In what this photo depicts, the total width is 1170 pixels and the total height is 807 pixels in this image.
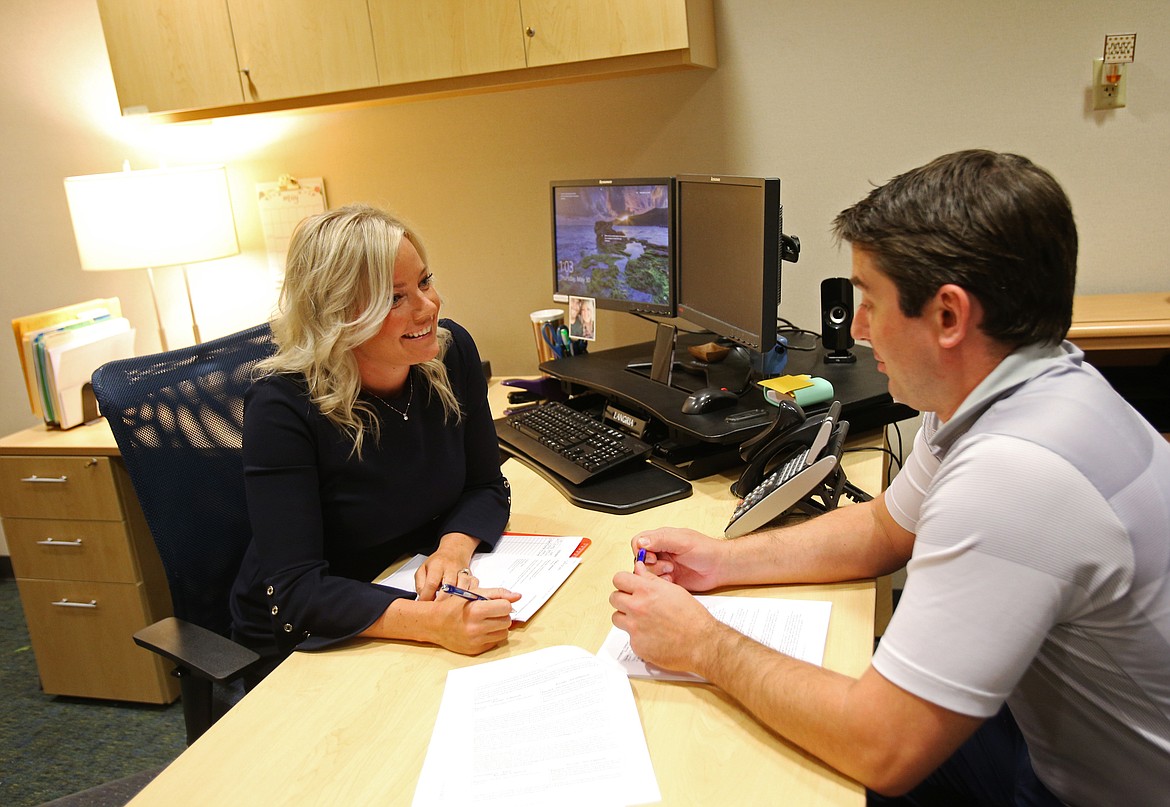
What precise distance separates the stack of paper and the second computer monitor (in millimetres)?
1702

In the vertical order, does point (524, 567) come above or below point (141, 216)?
below

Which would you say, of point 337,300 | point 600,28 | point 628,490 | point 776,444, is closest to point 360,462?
point 337,300

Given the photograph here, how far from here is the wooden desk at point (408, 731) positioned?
0.94 metres

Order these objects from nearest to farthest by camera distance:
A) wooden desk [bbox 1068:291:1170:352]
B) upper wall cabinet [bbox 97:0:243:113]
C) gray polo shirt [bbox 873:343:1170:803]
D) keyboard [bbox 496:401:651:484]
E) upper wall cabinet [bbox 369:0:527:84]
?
gray polo shirt [bbox 873:343:1170:803] < keyboard [bbox 496:401:651:484] < wooden desk [bbox 1068:291:1170:352] < upper wall cabinet [bbox 369:0:527:84] < upper wall cabinet [bbox 97:0:243:113]

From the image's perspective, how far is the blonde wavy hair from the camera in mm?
1422

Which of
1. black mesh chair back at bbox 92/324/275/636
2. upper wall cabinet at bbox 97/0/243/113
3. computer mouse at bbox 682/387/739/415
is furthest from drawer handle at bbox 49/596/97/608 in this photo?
computer mouse at bbox 682/387/739/415

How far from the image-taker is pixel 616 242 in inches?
87.7

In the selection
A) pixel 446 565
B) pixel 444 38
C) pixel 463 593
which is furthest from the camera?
pixel 444 38

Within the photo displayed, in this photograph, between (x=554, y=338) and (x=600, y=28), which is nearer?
(x=600, y=28)

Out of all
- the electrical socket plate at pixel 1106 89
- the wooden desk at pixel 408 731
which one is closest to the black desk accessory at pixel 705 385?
the wooden desk at pixel 408 731

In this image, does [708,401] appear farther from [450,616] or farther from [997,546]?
[997,546]

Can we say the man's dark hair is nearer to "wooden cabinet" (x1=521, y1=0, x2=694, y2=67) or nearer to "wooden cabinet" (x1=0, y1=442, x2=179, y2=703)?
"wooden cabinet" (x1=521, y1=0, x2=694, y2=67)

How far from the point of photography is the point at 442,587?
1317mm

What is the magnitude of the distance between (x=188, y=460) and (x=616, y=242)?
114 centimetres
